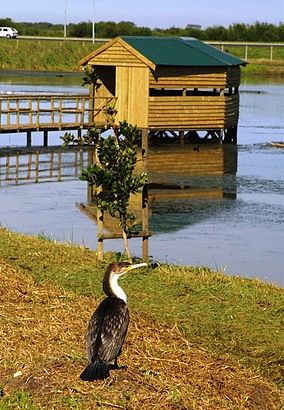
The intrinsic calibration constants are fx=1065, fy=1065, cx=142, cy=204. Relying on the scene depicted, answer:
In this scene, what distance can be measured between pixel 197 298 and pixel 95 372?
509cm

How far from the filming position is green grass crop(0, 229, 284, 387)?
11.0 metres

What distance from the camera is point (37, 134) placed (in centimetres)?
4203

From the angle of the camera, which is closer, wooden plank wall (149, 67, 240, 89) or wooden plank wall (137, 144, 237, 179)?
wooden plank wall (137, 144, 237, 179)

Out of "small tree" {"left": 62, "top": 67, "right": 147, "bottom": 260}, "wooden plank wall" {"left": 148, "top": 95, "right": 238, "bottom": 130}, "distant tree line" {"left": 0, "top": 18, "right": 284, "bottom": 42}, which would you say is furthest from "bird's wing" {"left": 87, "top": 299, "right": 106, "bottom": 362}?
"distant tree line" {"left": 0, "top": 18, "right": 284, "bottom": 42}

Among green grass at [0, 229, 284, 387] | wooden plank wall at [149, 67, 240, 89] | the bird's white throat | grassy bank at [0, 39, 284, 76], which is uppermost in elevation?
the bird's white throat

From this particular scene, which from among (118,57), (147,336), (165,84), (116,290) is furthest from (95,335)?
(165,84)

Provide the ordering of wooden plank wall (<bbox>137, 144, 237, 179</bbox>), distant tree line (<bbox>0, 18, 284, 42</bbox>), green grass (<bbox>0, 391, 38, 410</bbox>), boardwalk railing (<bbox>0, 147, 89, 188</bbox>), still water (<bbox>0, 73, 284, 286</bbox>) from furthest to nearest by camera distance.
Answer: distant tree line (<bbox>0, 18, 284, 42</bbox>) < wooden plank wall (<bbox>137, 144, 237, 179</bbox>) < boardwalk railing (<bbox>0, 147, 89, 188</bbox>) < still water (<bbox>0, 73, 284, 286</bbox>) < green grass (<bbox>0, 391, 38, 410</bbox>)

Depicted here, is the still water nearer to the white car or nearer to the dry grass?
the dry grass

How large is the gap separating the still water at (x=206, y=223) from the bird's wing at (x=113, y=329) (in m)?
7.84

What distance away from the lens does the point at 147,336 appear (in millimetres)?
10438

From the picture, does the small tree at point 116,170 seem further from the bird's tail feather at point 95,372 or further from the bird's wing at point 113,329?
the bird's tail feather at point 95,372

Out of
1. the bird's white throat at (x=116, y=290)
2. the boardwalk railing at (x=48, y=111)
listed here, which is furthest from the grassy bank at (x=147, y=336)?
the boardwalk railing at (x=48, y=111)

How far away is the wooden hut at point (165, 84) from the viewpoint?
1425 inches

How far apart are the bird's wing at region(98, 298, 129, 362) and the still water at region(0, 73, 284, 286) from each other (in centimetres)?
784
